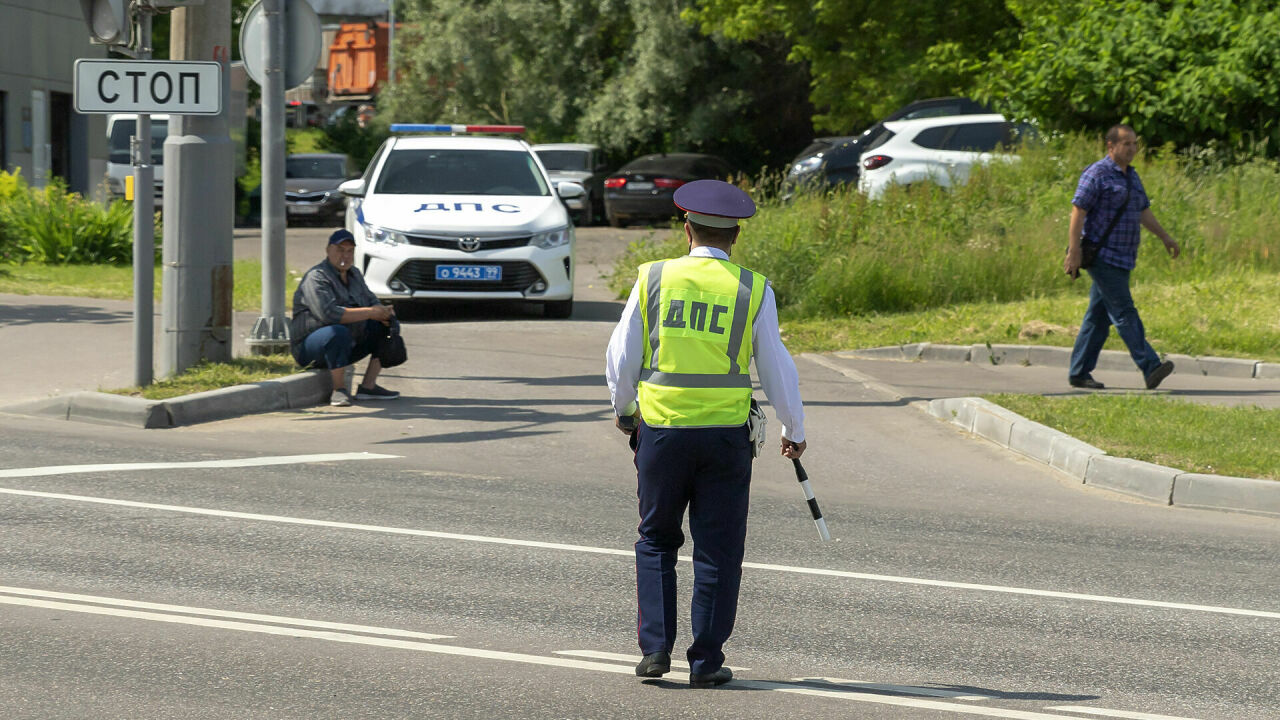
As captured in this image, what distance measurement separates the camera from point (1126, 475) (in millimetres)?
8469

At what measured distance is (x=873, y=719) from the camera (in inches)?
177

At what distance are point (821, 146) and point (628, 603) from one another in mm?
22359

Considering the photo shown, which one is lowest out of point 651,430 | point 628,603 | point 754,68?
point 628,603

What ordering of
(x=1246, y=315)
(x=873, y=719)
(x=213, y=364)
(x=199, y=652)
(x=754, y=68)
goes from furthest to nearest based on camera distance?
(x=754, y=68) → (x=1246, y=315) → (x=213, y=364) → (x=199, y=652) → (x=873, y=719)

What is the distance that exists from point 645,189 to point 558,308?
15.3 meters

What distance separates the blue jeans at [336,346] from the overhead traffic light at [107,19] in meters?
2.35

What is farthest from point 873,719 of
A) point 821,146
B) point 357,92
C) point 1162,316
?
point 357,92

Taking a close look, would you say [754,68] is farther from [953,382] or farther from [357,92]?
[357,92]

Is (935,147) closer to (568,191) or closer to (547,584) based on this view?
(568,191)

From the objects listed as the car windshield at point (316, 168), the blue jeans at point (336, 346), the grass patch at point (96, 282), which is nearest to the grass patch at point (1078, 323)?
the blue jeans at point (336, 346)

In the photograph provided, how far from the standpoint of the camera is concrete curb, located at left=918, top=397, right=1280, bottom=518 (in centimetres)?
804

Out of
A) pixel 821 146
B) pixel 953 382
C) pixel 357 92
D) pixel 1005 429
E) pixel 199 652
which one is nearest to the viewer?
pixel 199 652

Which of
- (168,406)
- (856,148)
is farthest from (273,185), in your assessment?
(856,148)

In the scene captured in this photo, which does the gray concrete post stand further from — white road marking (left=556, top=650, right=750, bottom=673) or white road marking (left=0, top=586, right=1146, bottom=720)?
white road marking (left=556, top=650, right=750, bottom=673)
